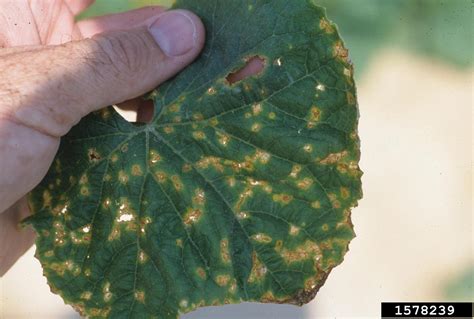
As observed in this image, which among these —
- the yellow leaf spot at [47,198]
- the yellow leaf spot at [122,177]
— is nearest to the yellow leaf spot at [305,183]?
the yellow leaf spot at [122,177]

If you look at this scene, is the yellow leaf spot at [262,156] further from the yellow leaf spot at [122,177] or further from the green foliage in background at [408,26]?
the green foliage in background at [408,26]

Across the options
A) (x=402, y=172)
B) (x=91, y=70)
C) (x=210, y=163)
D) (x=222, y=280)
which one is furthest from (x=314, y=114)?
(x=402, y=172)

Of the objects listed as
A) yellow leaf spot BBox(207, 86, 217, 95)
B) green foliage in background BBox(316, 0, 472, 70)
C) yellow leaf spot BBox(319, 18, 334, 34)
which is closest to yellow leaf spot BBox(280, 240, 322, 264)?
yellow leaf spot BBox(207, 86, 217, 95)

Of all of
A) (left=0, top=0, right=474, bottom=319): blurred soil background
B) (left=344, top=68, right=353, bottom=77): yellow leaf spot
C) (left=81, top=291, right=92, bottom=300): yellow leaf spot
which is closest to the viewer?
(left=344, top=68, right=353, bottom=77): yellow leaf spot

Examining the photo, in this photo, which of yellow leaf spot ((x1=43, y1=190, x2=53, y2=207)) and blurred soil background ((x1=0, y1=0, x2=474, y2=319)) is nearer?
yellow leaf spot ((x1=43, y1=190, x2=53, y2=207))

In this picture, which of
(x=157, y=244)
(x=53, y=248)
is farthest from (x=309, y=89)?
(x=53, y=248)

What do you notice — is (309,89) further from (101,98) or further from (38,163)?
(38,163)

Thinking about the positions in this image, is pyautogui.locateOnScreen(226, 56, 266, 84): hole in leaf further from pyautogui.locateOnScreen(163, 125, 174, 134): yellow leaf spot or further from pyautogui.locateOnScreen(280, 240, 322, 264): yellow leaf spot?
pyautogui.locateOnScreen(280, 240, 322, 264): yellow leaf spot
